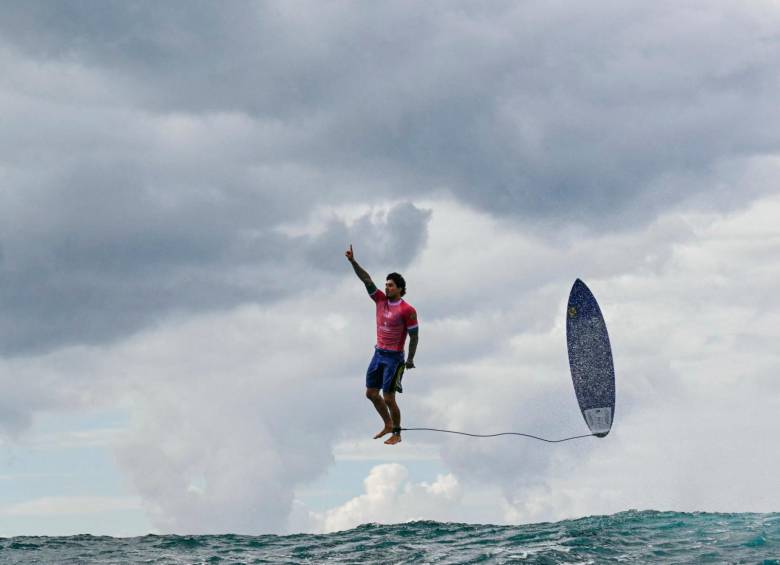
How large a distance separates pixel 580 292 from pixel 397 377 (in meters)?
7.43

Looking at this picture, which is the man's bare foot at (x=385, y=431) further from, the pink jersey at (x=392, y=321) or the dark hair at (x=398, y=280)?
the dark hair at (x=398, y=280)

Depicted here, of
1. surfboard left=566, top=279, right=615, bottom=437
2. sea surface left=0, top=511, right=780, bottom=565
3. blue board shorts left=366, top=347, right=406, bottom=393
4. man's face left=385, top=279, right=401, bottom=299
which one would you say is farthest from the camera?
surfboard left=566, top=279, right=615, bottom=437

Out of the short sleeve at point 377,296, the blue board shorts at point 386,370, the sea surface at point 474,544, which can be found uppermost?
the short sleeve at point 377,296

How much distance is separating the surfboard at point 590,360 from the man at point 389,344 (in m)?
6.67

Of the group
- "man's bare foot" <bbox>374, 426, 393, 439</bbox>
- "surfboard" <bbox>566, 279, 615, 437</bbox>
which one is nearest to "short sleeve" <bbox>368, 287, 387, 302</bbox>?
"man's bare foot" <bbox>374, 426, 393, 439</bbox>

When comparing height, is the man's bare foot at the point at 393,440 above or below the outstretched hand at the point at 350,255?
below

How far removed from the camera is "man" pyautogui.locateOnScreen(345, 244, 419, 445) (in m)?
20.1

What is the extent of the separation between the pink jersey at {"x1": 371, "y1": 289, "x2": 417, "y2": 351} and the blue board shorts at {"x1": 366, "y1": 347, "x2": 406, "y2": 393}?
0.16 meters

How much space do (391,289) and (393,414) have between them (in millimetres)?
2989

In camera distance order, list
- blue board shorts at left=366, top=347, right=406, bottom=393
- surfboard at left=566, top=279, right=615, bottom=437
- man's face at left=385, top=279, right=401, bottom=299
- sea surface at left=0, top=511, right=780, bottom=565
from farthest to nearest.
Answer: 1. surfboard at left=566, top=279, right=615, bottom=437
2. blue board shorts at left=366, top=347, right=406, bottom=393
3. man's face at left=385, top=279, right=401, bottom=299
4. sea surface at left=0, top=511, right=780, bottom=565

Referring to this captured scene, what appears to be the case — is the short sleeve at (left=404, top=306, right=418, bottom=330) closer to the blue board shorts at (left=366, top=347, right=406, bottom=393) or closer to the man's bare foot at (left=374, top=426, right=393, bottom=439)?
the blue board shorts at (left=366, top=347, right=406, bottom=393)

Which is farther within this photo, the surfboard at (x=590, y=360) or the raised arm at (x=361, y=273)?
the surfboard at (x=590, y=360)

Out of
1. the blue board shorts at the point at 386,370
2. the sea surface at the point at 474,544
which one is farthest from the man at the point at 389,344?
the sea surface at the point at 474,544

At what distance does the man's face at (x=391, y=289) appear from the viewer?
19984 millimetres
